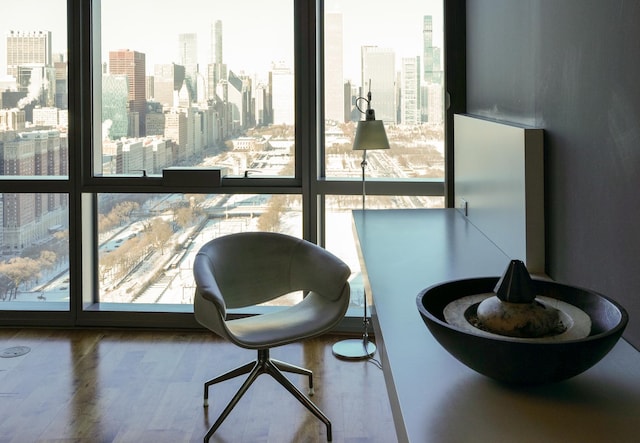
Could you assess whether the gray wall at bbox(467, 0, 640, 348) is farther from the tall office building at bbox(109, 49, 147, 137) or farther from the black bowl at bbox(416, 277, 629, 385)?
the tall office building at bbox(109, 49, 147, 137)

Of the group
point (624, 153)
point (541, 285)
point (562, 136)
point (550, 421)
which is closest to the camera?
point (550, 421)

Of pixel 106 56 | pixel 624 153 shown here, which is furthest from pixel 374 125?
pixel 624 153

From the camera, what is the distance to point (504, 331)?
1382 mm

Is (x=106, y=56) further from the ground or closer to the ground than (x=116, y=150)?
further from the ground

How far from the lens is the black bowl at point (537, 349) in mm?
1258

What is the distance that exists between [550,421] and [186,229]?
12.4ft

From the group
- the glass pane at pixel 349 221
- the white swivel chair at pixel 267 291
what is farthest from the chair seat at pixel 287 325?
the glass pane at pixel 349 221

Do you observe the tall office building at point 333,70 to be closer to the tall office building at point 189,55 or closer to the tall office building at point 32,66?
the tall office building at point 189,55

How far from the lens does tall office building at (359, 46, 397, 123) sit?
4605 millimetres

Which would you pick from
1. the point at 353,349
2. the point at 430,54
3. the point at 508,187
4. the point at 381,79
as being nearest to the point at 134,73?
the point at 381,79

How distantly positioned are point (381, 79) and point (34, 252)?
8.33ft

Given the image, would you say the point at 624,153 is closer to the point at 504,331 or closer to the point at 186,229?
the point at 504,331

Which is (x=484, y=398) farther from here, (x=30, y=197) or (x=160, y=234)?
(x=30, y=197)

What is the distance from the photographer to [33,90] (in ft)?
15.6
